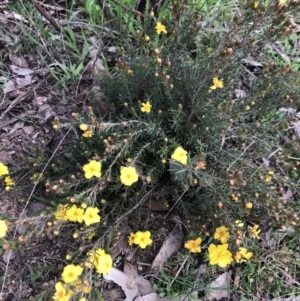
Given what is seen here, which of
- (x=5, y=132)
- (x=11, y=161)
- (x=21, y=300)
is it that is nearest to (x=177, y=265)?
(x=21, y=300)

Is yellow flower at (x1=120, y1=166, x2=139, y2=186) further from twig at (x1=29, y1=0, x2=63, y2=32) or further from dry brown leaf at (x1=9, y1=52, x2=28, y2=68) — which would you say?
dry brown leaf at (x1=9, y1=52, x2=28, y2=68)

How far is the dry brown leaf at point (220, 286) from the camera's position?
9.25 feet

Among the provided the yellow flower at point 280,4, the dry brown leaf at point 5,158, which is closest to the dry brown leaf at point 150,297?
the dry brown leaf at point 5,158

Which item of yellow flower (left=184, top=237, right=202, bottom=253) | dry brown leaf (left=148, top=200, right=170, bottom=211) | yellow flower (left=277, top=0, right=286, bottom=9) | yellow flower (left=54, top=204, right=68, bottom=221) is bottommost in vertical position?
dry brown leaf (left=148, top=200, right=170, bottom=211)

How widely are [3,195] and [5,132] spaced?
0.59 meters

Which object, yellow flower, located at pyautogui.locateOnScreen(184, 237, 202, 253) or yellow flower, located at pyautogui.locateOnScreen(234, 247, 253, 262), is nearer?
yellow flower, located at pyautogui.locateOnScreen(234, 247, 253, 262)

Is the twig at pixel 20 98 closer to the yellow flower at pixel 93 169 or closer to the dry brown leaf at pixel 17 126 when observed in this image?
the dry brown leaf at pixel 17 126

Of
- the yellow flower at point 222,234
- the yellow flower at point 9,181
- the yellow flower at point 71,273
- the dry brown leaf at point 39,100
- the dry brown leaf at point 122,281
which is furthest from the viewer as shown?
the dry brown leaf at point 39,100

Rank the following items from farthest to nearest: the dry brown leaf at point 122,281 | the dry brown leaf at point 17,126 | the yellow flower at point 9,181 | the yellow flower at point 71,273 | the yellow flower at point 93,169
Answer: the dry brown leaf at point 17,126 → the yellow flower at point 9,181 → the dry brown leaf at point 122,281 → the yellow flower at point 93,169 → the yellow flower at point 71,273

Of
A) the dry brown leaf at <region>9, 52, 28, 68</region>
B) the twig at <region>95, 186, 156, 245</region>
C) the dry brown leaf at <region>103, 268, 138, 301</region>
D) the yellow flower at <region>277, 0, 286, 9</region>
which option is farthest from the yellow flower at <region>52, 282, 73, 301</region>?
the dry brown leaf at <region>9, 52, 28, 68</region>

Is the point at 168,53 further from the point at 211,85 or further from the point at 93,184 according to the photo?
the point at 93,184

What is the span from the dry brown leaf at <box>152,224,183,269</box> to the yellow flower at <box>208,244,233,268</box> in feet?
1.41

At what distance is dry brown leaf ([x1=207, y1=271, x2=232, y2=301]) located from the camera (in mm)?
2820

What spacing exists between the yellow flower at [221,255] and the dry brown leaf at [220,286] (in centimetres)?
37
